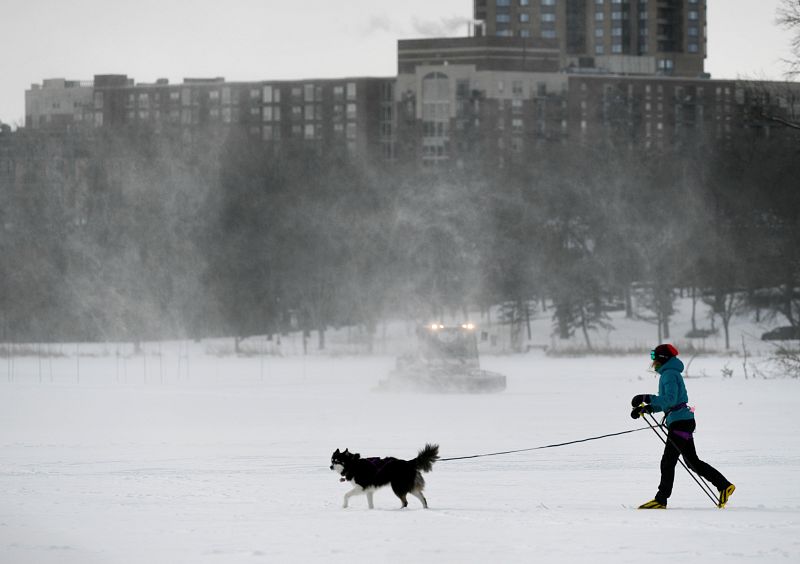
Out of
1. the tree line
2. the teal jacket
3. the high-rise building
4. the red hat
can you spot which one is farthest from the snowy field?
the high-rise building

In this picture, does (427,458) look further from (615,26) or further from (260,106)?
(615,26)

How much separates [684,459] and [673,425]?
14.1 inches

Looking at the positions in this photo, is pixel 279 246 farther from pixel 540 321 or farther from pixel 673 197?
pixel 673 197

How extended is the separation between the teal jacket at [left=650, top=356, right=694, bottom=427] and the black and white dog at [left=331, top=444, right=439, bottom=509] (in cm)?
234

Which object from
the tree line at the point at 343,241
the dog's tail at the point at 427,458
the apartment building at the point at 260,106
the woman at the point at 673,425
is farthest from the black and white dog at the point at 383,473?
the apartment building at the point at 260,106

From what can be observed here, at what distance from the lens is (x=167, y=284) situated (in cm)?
7544

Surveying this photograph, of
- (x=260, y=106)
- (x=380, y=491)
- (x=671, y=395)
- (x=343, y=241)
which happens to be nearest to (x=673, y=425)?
(x=671, y=395)

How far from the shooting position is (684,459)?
12.8 meters

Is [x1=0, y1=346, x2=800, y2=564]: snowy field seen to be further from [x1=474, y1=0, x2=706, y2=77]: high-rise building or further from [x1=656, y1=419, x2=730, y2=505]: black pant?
[x1=474, y1=0, x2=706, y2=77]: high-rise building

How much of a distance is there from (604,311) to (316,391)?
42.6 meters

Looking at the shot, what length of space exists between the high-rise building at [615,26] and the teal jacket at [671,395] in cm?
17563

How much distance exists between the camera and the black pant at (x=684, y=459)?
41.7 ft

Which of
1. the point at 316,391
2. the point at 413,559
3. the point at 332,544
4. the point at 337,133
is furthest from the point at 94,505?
the point at 337,133

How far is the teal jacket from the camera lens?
1277cm
